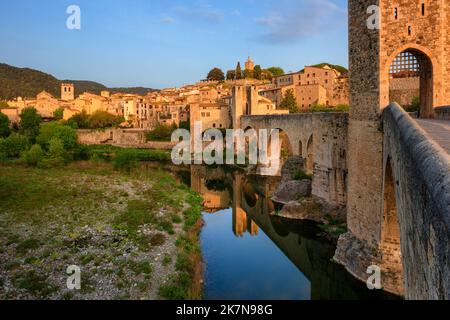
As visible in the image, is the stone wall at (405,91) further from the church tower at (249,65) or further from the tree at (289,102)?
the church tower at (249,65)

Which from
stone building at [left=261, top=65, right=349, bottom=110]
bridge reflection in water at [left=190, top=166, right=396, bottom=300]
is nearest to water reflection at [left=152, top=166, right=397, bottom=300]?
bridge reflection in water at [left=190, top=166, right=396, bottom=300]

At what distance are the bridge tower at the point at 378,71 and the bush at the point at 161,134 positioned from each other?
45.0 meters

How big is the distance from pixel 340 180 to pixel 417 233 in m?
13.4

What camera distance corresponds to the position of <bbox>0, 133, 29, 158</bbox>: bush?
3984 centimetres

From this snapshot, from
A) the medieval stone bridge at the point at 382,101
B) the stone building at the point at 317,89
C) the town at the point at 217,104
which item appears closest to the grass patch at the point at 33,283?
the medieval stone bridge at the point at 382,101

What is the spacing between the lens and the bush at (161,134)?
54.3m

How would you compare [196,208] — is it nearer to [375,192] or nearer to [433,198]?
[375,192]

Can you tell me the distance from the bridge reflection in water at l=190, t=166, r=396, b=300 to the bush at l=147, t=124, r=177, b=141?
31.7 meters

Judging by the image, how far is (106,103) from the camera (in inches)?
2896

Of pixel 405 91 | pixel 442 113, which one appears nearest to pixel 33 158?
pixel 405 91

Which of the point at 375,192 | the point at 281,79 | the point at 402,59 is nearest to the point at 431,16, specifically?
the point at 402,59
